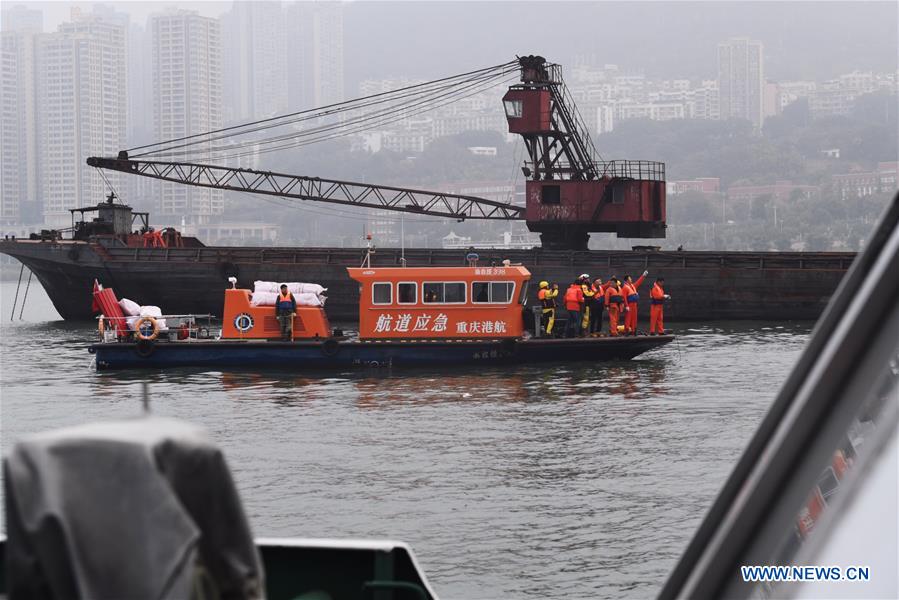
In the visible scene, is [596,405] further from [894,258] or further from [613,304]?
[894,258]

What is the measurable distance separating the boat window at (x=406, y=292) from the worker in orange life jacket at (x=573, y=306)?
11.0ft

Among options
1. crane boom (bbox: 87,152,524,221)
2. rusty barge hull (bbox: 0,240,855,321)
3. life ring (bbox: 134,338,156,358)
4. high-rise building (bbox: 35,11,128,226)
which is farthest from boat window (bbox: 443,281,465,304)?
high-rise building (bbox: 35,11,128,226)

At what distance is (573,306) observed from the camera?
25281mm

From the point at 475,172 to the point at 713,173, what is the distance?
→ 37335 mm

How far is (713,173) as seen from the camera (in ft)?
568

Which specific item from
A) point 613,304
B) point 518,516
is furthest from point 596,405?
point 518,516

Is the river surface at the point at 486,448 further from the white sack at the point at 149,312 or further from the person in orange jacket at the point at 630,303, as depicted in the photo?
the white sack at the point at 149,312

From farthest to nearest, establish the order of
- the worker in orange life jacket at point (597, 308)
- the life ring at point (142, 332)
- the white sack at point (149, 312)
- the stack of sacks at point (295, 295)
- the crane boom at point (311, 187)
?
the crane boom at point (311, 187)
the white sack at point (149, 312)
the life ring at point (142, 332)
the worker in orange life jacket at point (597, 308)
the stack of sacks at point (295, 295)

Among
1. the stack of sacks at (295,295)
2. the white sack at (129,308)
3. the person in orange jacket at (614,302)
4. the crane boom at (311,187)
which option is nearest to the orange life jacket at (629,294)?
the person in orange jacket at (614,302)

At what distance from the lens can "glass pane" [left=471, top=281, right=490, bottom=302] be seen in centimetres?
2458

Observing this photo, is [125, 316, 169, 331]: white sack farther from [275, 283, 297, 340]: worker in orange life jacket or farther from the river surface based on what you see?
[275, 283, 297, 340]: worker in orange life jacket

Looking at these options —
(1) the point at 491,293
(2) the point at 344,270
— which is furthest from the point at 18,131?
(1) the point at 491,293

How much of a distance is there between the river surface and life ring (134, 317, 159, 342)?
1061 mm

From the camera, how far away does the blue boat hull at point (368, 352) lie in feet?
81.6
